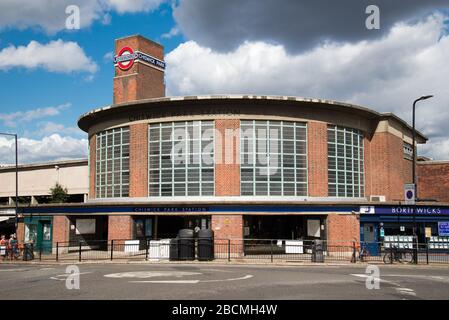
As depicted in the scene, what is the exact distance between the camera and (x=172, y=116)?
108ft

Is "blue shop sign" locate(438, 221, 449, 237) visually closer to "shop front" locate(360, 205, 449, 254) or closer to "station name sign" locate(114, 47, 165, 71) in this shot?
"shop front" locate(360, 205, 449, 254)

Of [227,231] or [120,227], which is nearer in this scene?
[227,231]

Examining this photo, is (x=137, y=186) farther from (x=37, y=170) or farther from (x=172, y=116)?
(x=37, y=170)

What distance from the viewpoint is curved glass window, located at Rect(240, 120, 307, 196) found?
105 ft

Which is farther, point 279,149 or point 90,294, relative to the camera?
point 279,149

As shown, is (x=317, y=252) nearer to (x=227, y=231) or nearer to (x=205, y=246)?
(x=205, y=246)

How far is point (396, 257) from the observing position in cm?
2619

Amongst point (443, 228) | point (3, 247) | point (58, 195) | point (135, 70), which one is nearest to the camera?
point (3, 247)

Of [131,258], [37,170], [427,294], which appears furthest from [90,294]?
[37,170]

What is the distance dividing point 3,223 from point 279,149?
25.7 metres

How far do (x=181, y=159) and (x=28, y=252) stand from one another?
11092 millimetres

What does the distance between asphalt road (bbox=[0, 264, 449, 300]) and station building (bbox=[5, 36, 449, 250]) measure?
1149 cm

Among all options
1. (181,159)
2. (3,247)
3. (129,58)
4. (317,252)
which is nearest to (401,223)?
(317,252)

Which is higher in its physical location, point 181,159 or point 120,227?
point 181,159
